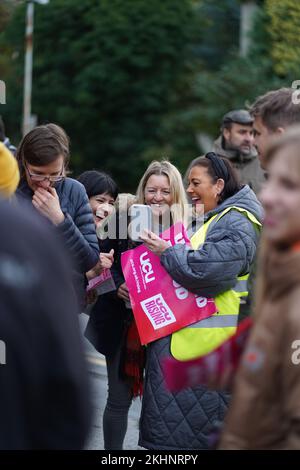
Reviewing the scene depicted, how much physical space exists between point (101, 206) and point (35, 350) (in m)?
3.75

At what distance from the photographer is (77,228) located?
4875 millimetres

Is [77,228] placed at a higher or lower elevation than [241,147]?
lower

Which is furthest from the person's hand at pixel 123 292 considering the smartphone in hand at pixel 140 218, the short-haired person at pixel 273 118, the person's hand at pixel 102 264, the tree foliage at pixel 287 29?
the tree foliage at pixel 287 29

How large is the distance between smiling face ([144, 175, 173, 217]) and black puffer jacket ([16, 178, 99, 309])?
0.39 m

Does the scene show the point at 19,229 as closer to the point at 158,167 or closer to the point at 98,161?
the point at 158,167

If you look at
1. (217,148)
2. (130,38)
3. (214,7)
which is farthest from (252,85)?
(217,148)

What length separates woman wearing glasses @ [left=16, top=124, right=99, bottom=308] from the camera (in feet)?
15.5

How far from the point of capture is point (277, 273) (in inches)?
101

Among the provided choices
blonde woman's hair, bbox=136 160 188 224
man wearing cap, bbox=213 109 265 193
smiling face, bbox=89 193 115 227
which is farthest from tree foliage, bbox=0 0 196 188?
blonde woman's hair, bbox=136 160 188 224

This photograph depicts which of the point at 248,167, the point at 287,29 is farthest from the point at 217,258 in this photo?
the point at 287,29

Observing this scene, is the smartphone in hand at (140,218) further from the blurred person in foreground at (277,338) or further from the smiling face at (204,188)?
the blurred person in foreground at (277,338)

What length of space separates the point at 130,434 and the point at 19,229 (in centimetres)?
423

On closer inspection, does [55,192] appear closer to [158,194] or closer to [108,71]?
[158,194]

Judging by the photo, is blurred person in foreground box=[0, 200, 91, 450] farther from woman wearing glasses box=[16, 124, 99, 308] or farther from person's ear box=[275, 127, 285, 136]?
woman wearing glasses box=[16, 124, 99, 308]
